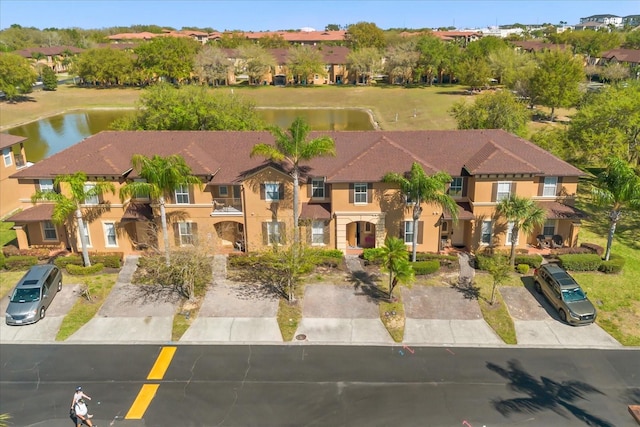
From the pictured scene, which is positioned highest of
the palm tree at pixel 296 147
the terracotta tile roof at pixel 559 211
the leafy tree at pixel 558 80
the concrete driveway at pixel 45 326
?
the leafy tree at pixel 558 80

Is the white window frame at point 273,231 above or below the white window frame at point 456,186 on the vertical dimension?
below

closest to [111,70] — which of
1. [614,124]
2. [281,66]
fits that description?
[281,66]

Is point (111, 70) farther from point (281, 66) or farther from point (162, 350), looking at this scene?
point (162, 350)

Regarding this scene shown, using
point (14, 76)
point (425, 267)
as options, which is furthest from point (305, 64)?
point (425, 267)

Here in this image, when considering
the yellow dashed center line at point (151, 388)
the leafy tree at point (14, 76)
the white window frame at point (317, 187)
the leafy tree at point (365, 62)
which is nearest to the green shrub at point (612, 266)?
the white window frame at point (317, 187)

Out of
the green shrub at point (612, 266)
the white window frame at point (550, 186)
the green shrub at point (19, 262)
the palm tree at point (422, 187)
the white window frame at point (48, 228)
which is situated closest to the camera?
the palm tree at point (422, 187)

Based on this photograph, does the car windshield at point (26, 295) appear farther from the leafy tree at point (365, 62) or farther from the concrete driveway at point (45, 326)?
the leafy tree at point (365, 62)

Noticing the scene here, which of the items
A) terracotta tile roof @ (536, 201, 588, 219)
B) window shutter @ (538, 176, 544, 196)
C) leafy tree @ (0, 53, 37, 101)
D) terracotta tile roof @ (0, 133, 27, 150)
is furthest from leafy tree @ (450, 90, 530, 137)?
leafy tree @ (0, 53, 37, 101)
